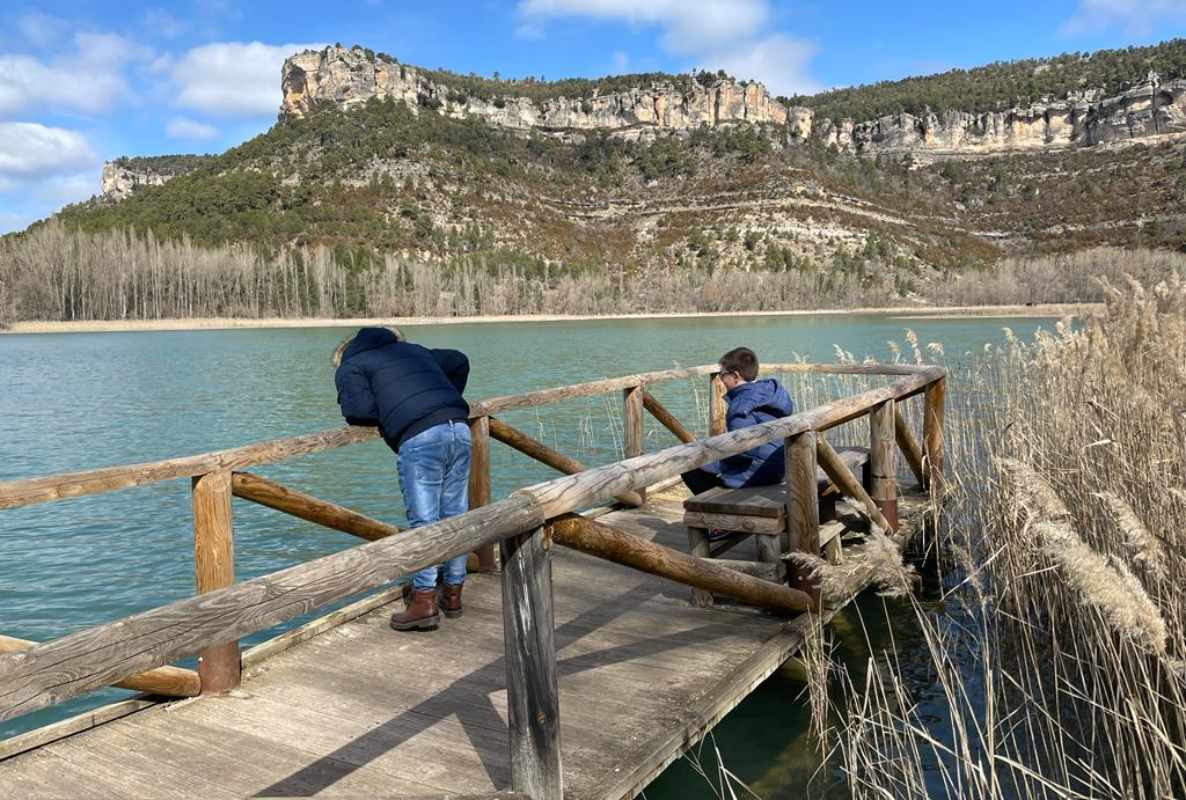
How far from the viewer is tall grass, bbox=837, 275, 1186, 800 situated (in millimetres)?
3115

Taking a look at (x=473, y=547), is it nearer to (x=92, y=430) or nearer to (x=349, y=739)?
(x=349, y=739)

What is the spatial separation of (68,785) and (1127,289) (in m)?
8.53

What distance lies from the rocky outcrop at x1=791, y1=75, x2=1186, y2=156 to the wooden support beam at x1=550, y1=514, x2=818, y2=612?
172 m

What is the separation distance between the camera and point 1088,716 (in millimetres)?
4871

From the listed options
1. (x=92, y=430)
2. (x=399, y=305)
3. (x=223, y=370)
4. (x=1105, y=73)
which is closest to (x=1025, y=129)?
(x=1105, y=73)

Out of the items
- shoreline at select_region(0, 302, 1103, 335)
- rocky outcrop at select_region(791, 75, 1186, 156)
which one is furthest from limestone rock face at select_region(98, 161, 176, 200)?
rocky outcrop at select_region(791, 75, 1186, 156)

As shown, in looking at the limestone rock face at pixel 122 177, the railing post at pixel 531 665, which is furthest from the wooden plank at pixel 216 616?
the limestone rock face at pixel 122 177

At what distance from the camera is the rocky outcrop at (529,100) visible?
16375cm

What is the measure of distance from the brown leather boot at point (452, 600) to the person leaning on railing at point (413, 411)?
12.6 inches

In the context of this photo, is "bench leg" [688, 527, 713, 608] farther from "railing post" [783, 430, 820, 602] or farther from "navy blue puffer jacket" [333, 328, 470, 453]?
"navy blue puffer jacket" [333, 328, 470, 453]

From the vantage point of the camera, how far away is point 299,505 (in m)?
5.00

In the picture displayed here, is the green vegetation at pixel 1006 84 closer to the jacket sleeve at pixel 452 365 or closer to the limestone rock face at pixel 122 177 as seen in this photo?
the limestone rock face at pixel 122 177

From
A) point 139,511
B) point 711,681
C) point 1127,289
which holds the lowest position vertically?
point 139,511

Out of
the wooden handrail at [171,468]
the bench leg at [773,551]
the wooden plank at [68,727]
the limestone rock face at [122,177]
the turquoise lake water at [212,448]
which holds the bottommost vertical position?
the turquoise lake water at [212,448]
